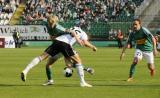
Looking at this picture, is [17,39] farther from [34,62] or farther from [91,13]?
[34,62]

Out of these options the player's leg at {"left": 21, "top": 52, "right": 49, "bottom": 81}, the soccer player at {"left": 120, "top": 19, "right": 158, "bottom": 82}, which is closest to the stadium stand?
the soccer player at {"left": 120, "top": 19, "right": 158, "bottom": 82}

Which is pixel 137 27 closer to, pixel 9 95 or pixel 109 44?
pixel 9 95

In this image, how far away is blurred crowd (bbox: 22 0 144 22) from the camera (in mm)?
63750

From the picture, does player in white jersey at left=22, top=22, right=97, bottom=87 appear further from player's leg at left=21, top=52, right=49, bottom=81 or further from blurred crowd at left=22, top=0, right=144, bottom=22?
blurred crowd at left=22, top=0, right=144, bottom=22

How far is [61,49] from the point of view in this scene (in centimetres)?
1858

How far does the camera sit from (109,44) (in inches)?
2442

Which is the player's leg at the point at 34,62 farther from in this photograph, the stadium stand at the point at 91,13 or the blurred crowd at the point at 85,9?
the blurred crowd at the point at 85,9

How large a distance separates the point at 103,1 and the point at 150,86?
48.0 meters

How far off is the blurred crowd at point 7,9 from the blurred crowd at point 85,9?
1.34 m

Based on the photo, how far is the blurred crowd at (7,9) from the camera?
212 ft

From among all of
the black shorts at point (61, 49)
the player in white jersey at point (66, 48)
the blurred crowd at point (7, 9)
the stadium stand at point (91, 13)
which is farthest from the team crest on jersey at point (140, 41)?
the blurred crowd at point (7, 9)

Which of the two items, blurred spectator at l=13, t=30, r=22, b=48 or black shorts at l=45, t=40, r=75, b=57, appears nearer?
black shorts at l=45, t=40, r=75, b=57

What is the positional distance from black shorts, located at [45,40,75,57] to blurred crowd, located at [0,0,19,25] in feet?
151

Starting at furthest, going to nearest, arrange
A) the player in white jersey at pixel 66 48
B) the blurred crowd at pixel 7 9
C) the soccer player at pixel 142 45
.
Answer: the blurred crowd at pixel 7 9 → the soccer player at pixel 142 45 → the player in white jersey at pixel 66 48
